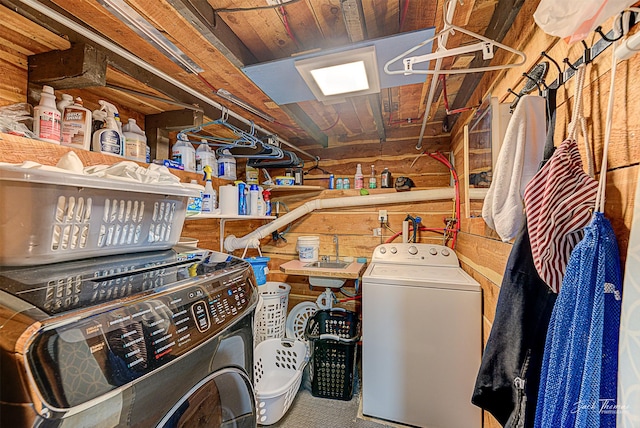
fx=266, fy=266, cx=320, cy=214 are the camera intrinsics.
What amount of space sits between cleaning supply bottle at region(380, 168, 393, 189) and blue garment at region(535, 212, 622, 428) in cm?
202

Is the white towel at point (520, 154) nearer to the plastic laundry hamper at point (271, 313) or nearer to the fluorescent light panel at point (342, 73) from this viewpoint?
the fluorescent light panel at point (342, 73)

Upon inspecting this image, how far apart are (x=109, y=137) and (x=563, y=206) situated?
6.11 feet

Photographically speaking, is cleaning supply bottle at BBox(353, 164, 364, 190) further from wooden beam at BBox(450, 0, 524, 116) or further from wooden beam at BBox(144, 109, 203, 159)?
wooden beam at BBox(144, 109, 203, 159)

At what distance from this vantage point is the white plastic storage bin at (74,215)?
→ 0.62 meters

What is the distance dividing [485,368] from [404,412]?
102 centimetres

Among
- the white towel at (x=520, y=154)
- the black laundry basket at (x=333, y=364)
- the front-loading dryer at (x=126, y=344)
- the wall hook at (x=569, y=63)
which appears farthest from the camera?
the black laundry basket at (x=333, y=364)

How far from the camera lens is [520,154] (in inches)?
35.6

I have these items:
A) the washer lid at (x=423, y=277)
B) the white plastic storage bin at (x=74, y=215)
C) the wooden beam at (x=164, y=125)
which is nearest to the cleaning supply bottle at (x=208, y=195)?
the wooden beam at (x=164, y=125)

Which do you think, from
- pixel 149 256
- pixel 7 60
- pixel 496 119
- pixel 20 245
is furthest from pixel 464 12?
pixel 7 60

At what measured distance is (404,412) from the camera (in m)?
1.68

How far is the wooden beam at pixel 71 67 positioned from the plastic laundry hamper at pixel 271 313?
1751mm

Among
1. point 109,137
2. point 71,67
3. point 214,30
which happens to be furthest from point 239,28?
point 109,137

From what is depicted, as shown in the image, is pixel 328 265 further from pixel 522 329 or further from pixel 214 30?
pixel 214 30

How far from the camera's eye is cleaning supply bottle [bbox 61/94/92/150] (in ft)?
3.99
